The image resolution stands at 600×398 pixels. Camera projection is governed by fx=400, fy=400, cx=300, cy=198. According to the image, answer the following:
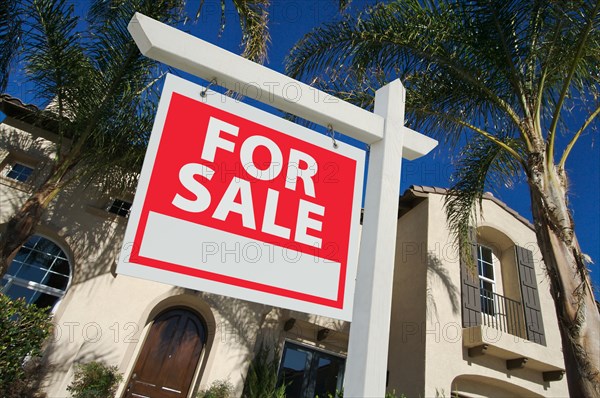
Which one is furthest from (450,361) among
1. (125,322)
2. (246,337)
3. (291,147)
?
(291,147)

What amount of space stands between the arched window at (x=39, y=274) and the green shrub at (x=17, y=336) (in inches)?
68.5

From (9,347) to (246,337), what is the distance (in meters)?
4.73

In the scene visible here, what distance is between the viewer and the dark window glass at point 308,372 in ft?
33.3

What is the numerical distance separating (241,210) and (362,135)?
1.94ft

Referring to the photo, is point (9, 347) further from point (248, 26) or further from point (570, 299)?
point (570, 299)

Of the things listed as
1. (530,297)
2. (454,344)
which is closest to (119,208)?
(454,344)

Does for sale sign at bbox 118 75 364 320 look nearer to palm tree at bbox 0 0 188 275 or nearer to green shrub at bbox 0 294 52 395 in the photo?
palm tree at bbox 0 0 188 275

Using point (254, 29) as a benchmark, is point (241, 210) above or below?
below

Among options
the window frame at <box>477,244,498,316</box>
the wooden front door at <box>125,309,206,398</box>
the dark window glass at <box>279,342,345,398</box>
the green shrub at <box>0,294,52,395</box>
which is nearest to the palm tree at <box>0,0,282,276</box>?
the green shrub at <box>0,294,52,395</box>

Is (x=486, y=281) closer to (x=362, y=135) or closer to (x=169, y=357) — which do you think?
(x=169, y=357)

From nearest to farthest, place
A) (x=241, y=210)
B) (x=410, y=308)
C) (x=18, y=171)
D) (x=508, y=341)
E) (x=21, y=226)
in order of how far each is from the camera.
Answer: (x=241, y=210) < (x=21, y=226) < (x=508, y=341) < (x=18, y=171) < (x=410, y=308)

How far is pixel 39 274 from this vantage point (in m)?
9.33

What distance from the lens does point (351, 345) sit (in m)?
1.23

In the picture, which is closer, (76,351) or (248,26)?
(248,26)
